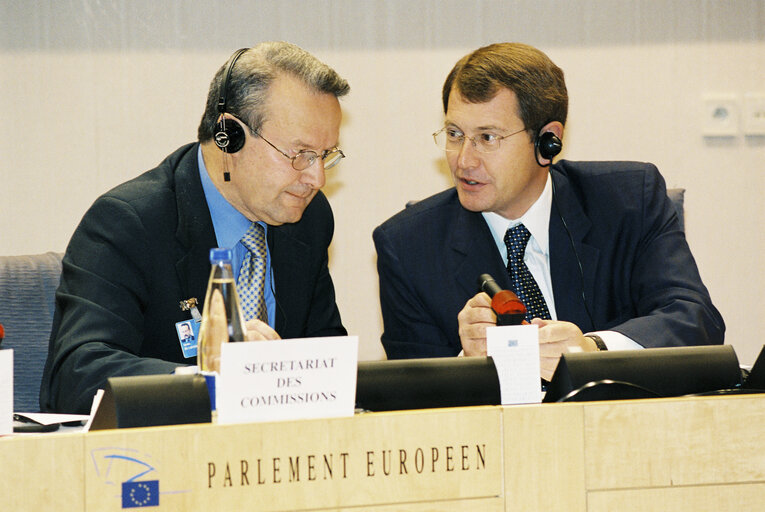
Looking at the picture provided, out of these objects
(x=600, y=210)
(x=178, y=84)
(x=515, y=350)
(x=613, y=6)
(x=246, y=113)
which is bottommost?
(x=515, y=350)

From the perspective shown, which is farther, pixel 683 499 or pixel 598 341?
pixel 598 341

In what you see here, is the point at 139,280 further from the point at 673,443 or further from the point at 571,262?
the point at 673,443

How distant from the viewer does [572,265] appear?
6.67 feet

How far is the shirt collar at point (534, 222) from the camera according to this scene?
2086 millimetres

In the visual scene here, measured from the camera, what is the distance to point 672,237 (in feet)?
6.77

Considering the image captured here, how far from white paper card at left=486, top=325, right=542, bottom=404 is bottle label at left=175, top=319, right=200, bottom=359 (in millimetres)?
819

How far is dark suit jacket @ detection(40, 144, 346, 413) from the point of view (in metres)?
1.56

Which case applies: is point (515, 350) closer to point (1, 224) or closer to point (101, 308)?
point (101, 308)

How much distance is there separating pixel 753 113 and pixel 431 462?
2.50 metres

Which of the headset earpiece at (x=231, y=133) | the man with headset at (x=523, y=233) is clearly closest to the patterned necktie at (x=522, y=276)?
the man with headset at (x=523, y=233)

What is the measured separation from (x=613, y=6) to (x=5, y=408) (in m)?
2.53

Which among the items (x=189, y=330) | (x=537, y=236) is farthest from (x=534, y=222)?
(x=189, y=330)

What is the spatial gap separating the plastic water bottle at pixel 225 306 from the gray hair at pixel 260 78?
74 centimetres

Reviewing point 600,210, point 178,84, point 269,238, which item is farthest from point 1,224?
point 600,210
